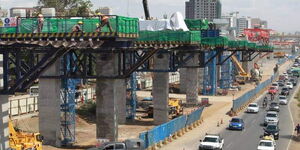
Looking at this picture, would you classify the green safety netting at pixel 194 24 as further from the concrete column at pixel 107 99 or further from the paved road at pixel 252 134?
the concrete column at pixel 107 99

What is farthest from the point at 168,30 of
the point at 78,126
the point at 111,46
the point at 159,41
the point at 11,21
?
the point at 11,21

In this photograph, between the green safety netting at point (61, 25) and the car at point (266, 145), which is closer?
the green safety netting at point (61, 25)

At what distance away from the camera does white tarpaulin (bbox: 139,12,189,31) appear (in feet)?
151

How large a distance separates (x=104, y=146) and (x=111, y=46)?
19.3ft

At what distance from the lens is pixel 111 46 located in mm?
30969

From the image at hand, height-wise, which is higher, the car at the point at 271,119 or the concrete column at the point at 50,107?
the concrete column at the point at 50,107

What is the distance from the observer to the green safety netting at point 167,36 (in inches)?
1768

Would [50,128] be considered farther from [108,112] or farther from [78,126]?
[78,126]

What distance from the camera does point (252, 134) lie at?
4803 cm

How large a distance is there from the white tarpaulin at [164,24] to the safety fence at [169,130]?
8177 millimetres

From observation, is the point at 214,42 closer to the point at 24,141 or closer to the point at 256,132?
the point at 256,132

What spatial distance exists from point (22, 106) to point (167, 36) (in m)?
16.5

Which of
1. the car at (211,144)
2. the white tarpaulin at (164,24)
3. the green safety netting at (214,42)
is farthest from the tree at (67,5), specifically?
the car at (211,144)

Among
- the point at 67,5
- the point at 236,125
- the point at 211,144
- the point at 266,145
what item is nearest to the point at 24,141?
the point at 211,144
